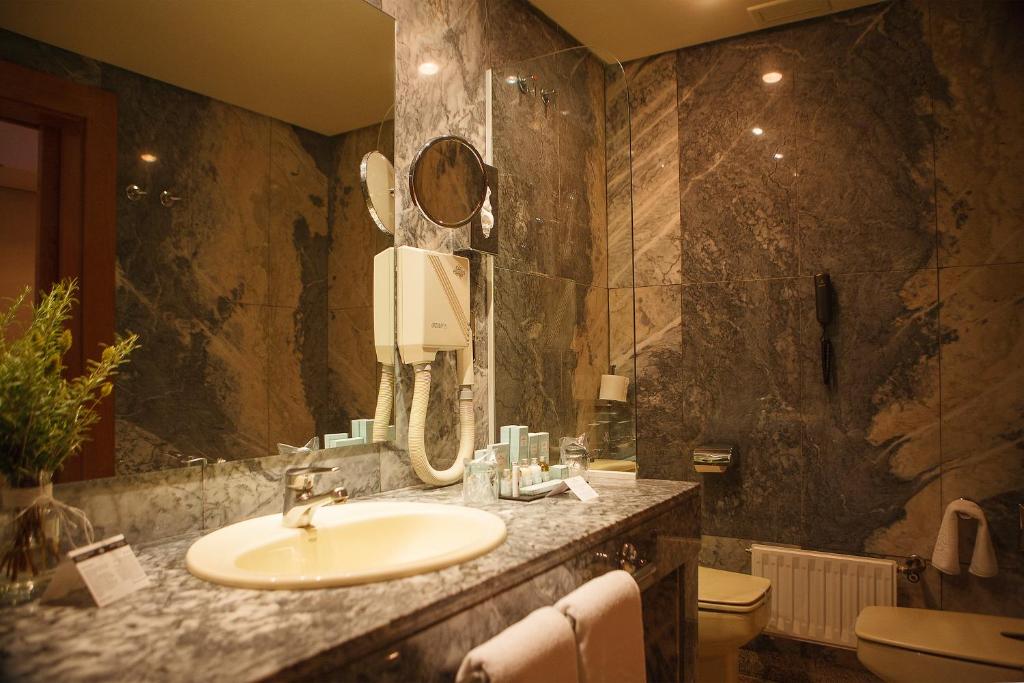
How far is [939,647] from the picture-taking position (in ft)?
6.24

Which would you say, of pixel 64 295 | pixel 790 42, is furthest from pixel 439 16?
pixel 790 42

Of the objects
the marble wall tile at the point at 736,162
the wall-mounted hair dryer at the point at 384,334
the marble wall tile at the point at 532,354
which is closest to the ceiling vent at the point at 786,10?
the marble wall tile at the point at 736,162

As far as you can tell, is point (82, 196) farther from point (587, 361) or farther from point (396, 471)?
point (587, 361)

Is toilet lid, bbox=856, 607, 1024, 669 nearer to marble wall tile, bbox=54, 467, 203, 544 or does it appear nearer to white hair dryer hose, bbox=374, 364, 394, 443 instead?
white hair dryer hose, bbox=374, 364, 394, 443

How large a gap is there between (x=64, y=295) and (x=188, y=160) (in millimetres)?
348

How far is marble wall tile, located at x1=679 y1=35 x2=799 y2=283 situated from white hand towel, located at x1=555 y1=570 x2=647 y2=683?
74.8 inches

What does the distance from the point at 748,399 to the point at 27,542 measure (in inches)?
99.3

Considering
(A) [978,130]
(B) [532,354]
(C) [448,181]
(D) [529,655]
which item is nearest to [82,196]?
(C) [448,181]

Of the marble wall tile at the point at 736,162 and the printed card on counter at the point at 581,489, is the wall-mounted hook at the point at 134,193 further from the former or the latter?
the marble wall tile at the point at 736,162

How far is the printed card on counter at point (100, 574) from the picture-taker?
866mm

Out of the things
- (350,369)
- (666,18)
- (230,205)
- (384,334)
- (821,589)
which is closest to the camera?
(230,205)

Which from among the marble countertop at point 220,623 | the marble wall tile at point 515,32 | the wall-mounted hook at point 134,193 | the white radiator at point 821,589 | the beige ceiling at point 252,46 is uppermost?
the marble wall tile at point 515,32

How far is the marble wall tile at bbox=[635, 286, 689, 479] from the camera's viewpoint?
295cm

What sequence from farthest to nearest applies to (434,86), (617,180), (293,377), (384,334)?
(617,180) → (434,86) → (384,334) → (293,377)
